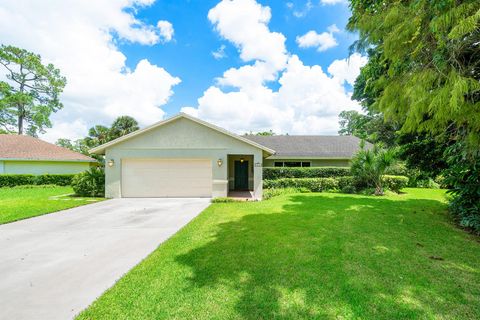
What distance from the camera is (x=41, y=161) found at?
56.7ft

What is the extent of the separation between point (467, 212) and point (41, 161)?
25.4 metres

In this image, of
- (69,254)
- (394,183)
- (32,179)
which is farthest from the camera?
(32,179)

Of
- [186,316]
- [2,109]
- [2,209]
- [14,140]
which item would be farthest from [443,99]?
[2,109]

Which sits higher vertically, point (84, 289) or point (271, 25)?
point (271, 25)

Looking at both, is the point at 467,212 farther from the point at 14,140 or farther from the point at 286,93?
the point at 14,140

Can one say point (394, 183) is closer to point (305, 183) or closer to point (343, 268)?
point (305, 183)

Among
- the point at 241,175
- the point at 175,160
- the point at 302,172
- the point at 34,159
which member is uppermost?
the point at 34,159

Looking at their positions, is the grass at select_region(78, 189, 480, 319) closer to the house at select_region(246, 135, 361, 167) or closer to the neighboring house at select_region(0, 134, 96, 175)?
the house at select_region(246, 135, 361, 167)

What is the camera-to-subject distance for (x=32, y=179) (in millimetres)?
16297

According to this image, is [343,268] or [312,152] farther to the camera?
[312,152]

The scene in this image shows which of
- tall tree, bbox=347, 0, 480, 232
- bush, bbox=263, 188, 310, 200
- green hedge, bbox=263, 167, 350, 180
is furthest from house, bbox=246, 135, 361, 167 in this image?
tall tree, bbox=347, 0, 480, 232

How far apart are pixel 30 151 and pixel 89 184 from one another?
1151 cm

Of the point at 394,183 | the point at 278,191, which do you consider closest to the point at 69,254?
the point at 278,191

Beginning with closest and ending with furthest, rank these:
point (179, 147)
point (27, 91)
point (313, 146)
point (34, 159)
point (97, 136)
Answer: point (179, 147) < point (34, 159) < point (313, 146) < point (27, 91) < point (97, 136)
